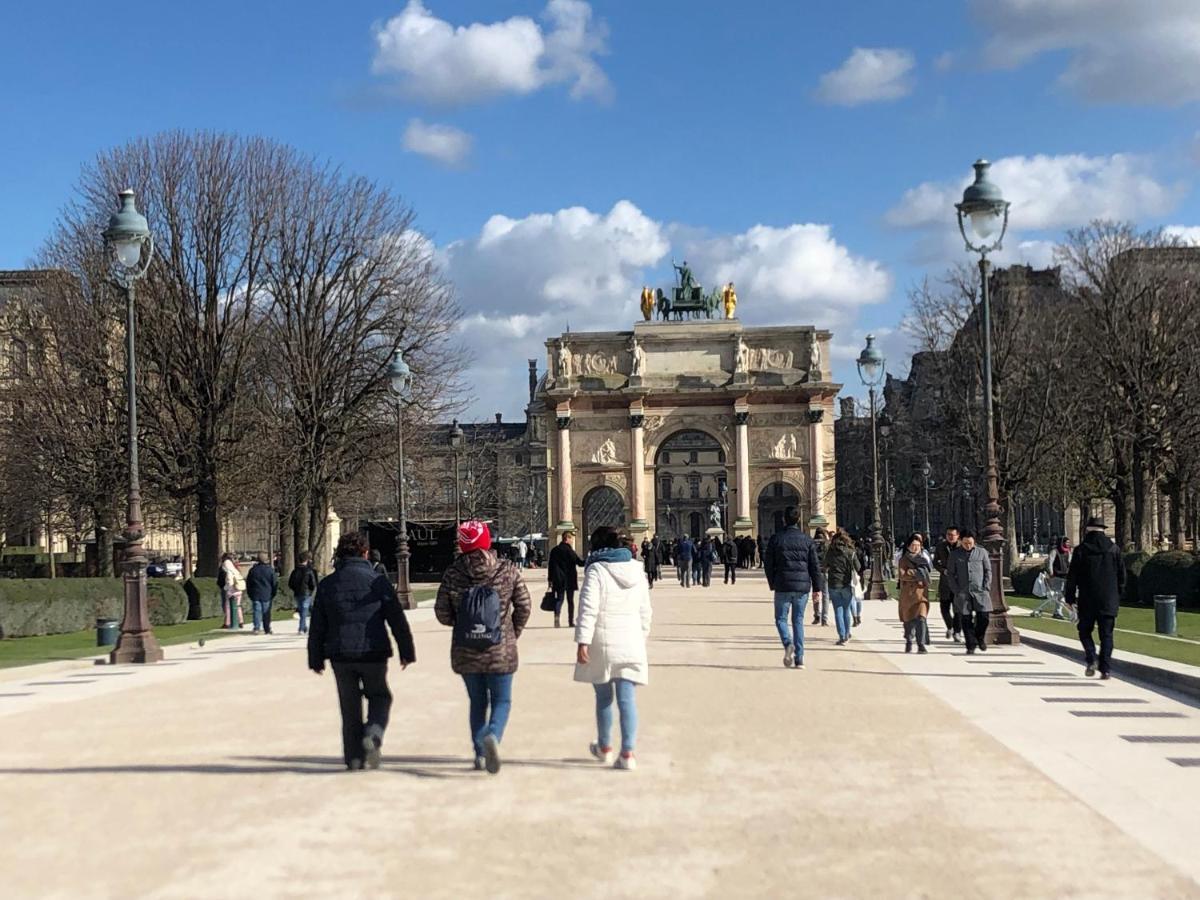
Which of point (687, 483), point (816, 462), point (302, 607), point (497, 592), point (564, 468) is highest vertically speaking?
point (687, 483)

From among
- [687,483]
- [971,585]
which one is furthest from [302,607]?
[687,483]

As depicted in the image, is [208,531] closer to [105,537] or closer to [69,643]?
[105,537]

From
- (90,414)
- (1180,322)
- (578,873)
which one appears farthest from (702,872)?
(1180,322)

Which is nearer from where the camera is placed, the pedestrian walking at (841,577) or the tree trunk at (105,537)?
the pedestrian walking at (841,577)

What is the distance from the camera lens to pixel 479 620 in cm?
1015

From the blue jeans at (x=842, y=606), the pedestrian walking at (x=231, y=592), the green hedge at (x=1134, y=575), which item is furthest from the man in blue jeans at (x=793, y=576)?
the green hedge at (x=1134, y=575)

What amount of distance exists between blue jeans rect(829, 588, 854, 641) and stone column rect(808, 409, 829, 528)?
58615 mm

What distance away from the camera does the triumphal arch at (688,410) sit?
8225 cm

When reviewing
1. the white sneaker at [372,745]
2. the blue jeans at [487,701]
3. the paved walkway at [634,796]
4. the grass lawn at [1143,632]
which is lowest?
the grass lawn at [1143,632]

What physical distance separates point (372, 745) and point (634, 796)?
204 centimetres

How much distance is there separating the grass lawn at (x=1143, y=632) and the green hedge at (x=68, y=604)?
17.9m

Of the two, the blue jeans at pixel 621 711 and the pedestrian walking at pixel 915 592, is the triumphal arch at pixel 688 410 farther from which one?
the blue jeans at pixel 621 711

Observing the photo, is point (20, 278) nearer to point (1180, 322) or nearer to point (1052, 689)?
point (1180, 322)

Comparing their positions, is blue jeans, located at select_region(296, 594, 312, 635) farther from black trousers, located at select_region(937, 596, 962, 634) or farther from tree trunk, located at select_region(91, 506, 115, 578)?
tree trunk, located at select_region(91, 506, 115, 578)
